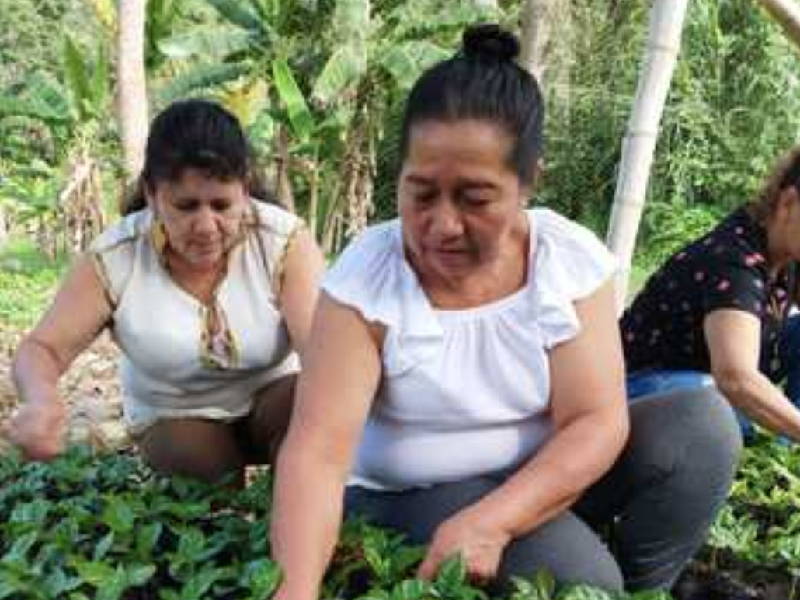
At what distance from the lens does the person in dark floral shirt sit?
266 centimetres

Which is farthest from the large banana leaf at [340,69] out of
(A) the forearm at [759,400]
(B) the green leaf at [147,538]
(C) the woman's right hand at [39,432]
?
(B) the green leaf at [147,538]

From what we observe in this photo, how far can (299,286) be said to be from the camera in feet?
9.18

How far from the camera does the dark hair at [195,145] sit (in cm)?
260

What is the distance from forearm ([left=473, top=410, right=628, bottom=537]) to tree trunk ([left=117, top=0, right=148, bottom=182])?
9.44 meters

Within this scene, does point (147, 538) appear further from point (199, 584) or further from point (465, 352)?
point (465, 352)

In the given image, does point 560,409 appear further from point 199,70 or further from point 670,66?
point 199,70

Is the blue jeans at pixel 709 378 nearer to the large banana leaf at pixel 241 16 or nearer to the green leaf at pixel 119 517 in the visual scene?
Answer: the green leaf at pixel 119 517

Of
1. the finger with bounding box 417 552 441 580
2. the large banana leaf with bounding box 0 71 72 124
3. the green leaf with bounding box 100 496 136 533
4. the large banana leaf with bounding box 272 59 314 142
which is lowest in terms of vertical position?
the large banana leaf with bounding box 0 71 72 124

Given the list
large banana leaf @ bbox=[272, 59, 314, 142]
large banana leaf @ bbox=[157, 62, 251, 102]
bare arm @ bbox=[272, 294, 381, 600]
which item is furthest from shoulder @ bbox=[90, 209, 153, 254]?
large banana leaf @ bbox=[157, 62, 251, 102]

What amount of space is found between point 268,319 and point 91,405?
325 cm

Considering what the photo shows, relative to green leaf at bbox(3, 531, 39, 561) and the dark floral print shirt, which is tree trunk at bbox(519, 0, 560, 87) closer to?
the dark floral print shirt

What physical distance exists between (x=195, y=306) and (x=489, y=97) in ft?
3.98

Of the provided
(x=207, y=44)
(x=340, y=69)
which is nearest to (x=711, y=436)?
(x=340, y=69)

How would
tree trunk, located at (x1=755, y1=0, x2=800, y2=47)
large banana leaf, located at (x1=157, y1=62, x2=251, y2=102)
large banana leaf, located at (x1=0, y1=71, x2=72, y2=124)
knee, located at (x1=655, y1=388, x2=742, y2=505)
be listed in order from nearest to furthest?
1. knee, located at (x1=655, y1=388, x2=742, y2=505)
2. tree trunk, located at (x1=755, y1=0, x2=800, y2=47)
3. large banana leaf, located at (x1=157, y1=62, x2=251, y2=102)
4. large banana leaf, located at (x1=0, y1=71, x2=72, y2=124)
